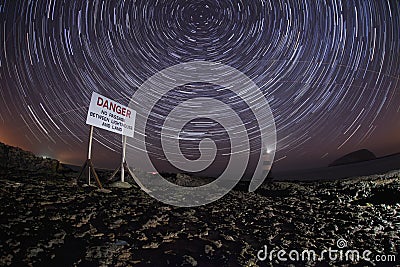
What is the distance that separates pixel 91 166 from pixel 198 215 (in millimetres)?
3957

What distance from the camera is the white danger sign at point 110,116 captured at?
8008mm

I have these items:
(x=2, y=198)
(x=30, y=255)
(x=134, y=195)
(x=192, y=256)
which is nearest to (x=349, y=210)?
(x=192, y=256)

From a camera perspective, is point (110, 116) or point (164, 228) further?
point (110, 116)

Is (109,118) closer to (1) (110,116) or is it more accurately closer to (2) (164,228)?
(1) (110,116)

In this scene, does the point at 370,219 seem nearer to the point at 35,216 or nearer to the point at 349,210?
the point at 349,210

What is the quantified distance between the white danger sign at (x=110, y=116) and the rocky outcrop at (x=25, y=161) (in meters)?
4.52

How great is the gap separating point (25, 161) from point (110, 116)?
6.34 meters

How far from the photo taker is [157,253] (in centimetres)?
368

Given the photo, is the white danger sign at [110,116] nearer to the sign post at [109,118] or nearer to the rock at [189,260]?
the sign post at [109,118]

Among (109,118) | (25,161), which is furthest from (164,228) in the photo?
(25,161)

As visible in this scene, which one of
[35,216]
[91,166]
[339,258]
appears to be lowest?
[339,258]

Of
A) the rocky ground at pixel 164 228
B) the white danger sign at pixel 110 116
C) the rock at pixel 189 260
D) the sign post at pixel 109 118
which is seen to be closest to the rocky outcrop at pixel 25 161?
the sign post at pixel 109 118

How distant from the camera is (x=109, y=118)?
8594 millimetres

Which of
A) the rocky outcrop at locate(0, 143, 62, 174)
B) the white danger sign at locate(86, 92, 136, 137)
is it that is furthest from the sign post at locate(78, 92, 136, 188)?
the rocky outcrop at locate(0, 143, 62, 174)
